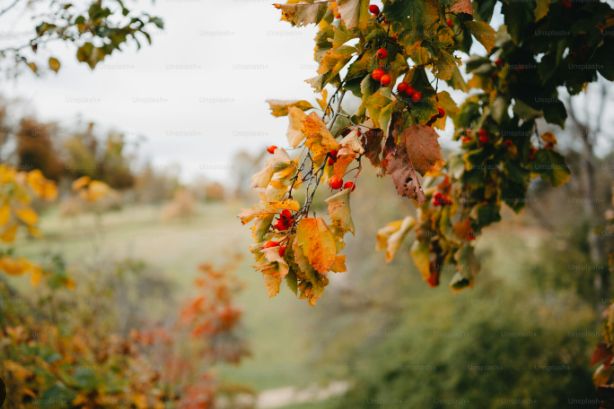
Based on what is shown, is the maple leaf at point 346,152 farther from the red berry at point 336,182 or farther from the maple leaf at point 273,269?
the maple leaf at point 273,269

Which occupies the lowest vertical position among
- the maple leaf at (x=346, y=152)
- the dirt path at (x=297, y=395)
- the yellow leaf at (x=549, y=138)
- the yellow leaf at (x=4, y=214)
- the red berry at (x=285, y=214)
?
the dirt path at (x=297, y=395)

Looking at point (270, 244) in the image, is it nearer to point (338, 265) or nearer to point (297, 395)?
point (338, 265)

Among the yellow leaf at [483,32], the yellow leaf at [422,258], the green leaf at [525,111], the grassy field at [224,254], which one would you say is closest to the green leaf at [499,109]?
the green leaf at [525,111]

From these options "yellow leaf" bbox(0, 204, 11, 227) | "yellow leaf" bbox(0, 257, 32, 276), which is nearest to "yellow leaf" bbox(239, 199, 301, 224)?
"yellow leaf" bbox(0, 257, 32, 276)

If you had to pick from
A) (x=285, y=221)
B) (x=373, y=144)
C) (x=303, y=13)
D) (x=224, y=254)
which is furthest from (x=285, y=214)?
(x=224, y=254)

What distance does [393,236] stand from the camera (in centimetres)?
186

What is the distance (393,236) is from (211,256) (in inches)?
→ 483

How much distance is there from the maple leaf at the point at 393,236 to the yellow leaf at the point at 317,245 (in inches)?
37.0

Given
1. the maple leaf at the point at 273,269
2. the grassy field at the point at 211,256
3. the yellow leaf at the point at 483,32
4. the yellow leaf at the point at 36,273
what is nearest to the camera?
the maple leaf at the point at 273,269

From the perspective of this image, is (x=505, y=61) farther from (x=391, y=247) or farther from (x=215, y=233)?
(x=215, y=233)

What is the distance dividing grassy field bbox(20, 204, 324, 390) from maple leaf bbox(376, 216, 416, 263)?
14.4 feet

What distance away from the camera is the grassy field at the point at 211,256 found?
819 centimetres

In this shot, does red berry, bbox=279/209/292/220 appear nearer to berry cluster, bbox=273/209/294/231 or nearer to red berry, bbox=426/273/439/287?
berry cluster, bbox=273/209/294/231

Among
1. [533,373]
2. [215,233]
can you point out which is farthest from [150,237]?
[533,373]
